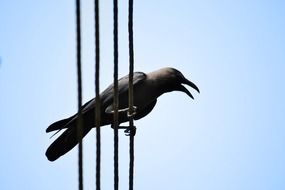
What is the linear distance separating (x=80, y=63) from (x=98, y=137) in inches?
22.0

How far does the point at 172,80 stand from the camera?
827 cm

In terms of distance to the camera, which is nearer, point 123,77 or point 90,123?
point 90,123

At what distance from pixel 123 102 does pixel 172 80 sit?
1.12m

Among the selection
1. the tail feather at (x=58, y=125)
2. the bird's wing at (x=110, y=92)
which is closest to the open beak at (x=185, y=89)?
the bird's wing at (x=110, y=92)

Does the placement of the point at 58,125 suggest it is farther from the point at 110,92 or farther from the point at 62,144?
the point at 110,92

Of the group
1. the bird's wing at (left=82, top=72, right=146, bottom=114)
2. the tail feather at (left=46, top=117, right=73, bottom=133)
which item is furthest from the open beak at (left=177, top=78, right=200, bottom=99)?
the tail feather at (left=46, top=117, right=73, bottom=133)

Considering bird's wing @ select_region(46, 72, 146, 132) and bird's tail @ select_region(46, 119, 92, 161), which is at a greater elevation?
bird's wing @ select_region(46, 72, 146, 132)

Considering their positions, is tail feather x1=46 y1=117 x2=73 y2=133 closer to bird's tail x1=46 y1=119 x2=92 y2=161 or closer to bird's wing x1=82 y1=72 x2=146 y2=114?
bird's tail x1=46 y1=119 x2=92 y2=161

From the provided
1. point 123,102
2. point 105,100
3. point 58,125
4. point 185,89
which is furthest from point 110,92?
point 185,89

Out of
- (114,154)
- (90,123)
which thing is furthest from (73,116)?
(114,154)

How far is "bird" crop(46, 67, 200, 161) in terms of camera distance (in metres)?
7.29

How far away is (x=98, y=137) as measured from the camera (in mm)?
3607

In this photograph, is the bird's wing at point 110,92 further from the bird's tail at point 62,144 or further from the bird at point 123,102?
the bird's tail at point 62,144

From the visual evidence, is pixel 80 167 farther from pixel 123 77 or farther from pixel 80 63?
pixel 123 77
